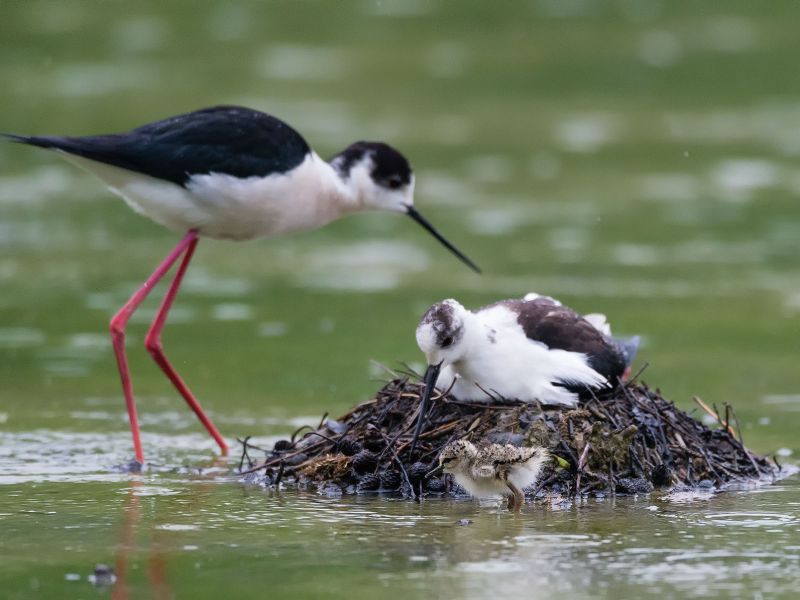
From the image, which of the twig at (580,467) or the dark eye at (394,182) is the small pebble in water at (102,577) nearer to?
the twig at (580,467)

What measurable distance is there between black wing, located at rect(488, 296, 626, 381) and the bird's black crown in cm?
230

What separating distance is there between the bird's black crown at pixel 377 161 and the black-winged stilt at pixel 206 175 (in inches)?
15.8

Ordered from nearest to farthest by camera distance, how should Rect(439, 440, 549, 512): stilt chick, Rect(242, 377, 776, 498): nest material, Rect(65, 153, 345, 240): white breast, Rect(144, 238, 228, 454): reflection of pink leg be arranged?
Rect(439, 440, 549, 512): stilt chick, Rect(242, 377, 776, 498): nest material, Rect(65, 153, 345, 240): white breast, Rect(144, 238, 228, 454): reflection of pink leg

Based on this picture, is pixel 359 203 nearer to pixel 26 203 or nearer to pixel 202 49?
pixel 26 203

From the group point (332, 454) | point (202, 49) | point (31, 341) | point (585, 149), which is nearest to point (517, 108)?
point (585, 149)

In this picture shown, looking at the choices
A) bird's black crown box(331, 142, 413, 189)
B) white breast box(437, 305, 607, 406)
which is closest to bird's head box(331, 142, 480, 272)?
bird's black crown box(331, 142, 413, 189)

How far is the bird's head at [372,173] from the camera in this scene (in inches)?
504

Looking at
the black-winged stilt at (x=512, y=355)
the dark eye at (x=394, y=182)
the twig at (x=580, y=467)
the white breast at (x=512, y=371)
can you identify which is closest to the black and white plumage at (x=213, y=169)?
the dark eye at (x=394, y=182)

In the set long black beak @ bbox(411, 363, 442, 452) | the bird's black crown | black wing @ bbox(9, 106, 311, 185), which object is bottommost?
long black beak @ bbox(411, 363, 442, 452)

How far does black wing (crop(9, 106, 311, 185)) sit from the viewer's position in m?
11.7

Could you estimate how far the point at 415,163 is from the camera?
23328 millimetres

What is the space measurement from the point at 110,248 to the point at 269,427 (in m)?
7.54

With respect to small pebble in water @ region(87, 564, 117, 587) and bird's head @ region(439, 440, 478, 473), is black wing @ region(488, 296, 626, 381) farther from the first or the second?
small pebble in water @ region(87, 564, 117, 587)

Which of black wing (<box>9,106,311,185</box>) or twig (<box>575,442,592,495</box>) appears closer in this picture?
twig (<box>575,442,592,495</box>)
